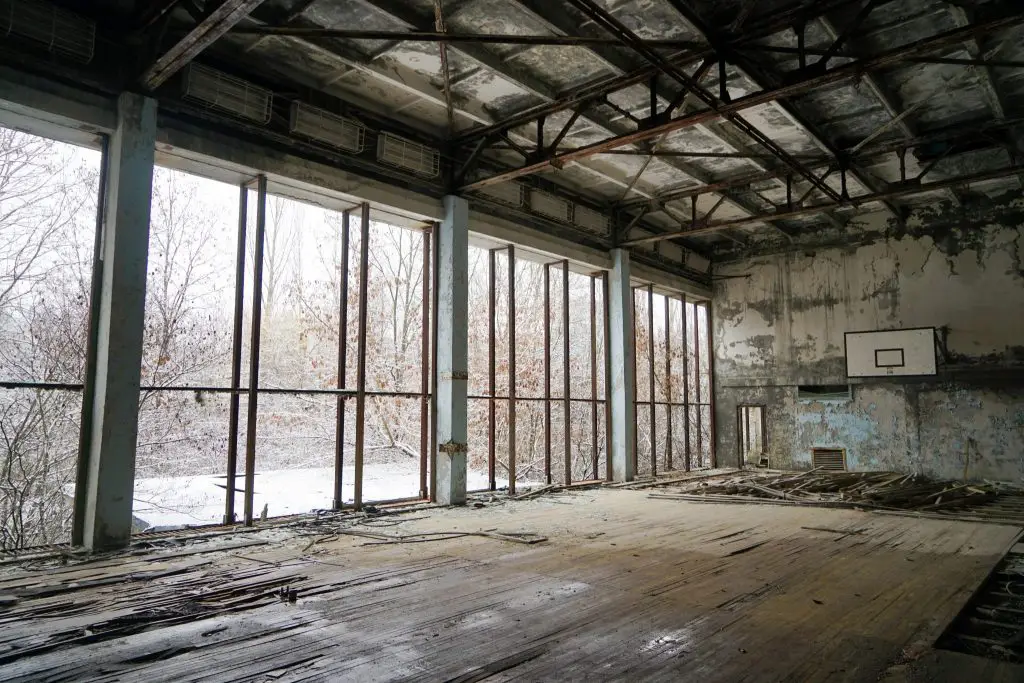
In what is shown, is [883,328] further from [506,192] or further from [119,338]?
[119,338]

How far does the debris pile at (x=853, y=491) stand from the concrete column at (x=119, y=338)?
7882 millimetres

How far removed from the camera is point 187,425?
24.6ft

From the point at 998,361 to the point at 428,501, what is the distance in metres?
11.7

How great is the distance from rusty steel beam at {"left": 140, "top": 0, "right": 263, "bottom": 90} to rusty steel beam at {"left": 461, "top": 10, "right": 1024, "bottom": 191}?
446 centimetres

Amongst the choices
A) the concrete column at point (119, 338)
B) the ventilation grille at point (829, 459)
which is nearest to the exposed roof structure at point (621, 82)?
the concrete column at point (119, 338)

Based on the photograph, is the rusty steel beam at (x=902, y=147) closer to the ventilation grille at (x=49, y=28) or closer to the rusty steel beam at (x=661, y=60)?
the rusty steel beam at (x=661, y=60)

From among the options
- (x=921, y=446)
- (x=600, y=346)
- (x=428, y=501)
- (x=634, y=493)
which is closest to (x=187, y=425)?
(x=428, y=501)

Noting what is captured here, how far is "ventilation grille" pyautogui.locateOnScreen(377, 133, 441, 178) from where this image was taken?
8.93 meters

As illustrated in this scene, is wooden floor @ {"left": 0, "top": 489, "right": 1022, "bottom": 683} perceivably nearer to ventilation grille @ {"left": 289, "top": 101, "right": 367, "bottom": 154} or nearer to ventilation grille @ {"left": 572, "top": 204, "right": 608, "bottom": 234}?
ventilation grille @ {"left": 289, "top": 101, "right": 367, "bottom": 154}

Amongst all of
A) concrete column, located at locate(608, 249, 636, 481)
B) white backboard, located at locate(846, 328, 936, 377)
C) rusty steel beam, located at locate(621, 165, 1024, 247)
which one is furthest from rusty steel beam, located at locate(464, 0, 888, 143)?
white backboard, located at locate(846, 328, 936, 377)

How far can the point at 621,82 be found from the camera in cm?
817

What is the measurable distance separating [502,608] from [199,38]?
532cm

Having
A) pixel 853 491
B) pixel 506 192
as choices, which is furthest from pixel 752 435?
pixel 506 192

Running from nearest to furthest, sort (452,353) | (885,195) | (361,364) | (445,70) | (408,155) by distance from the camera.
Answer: (445,70) → (361,364) → (408,155) → (452,353) → (885,195)
